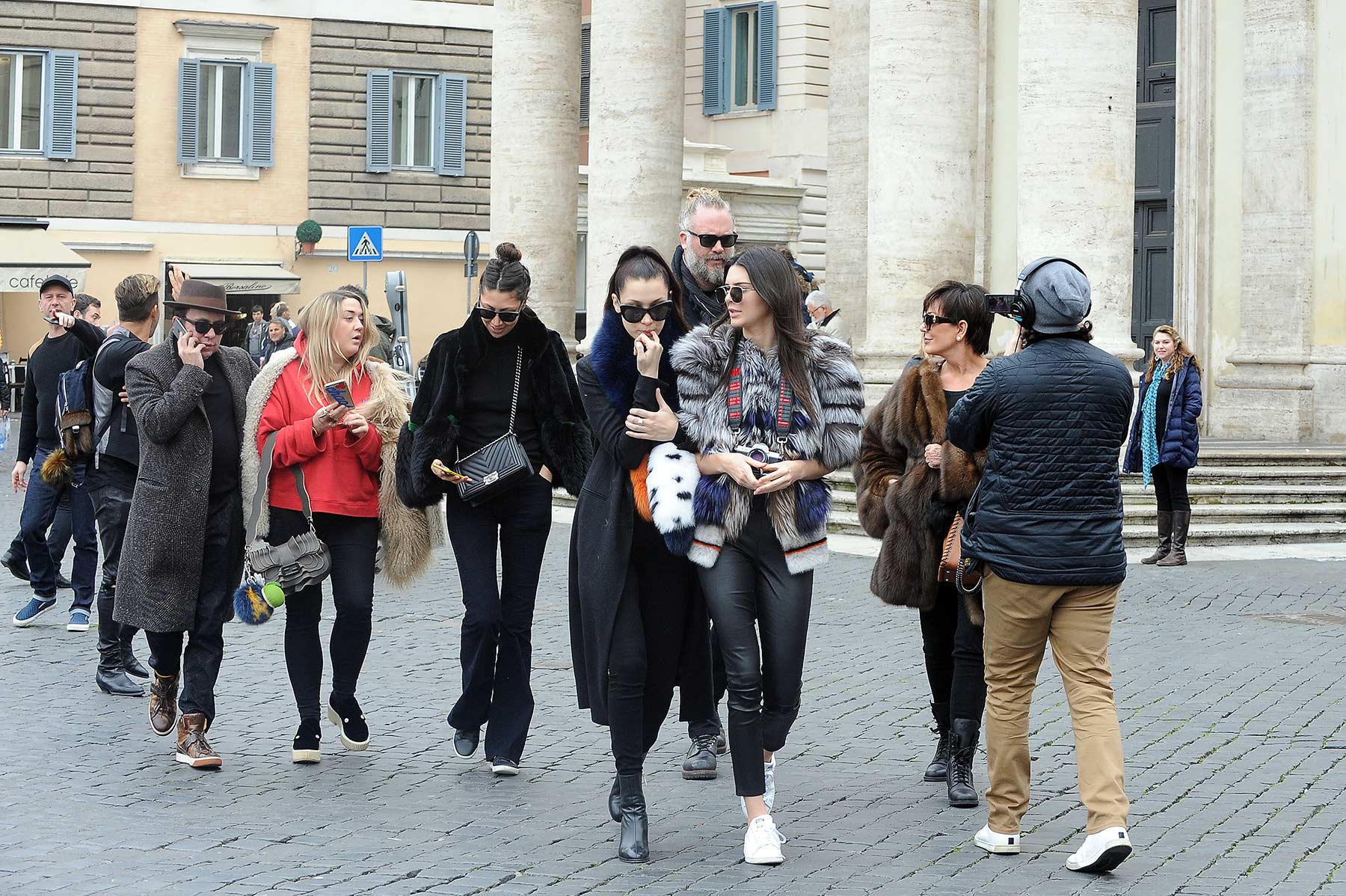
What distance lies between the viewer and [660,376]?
243 inches

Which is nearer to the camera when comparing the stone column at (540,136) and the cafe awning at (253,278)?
the stone column at (540,136)

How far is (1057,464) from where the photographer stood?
19.3ft

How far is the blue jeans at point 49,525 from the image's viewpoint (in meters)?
10.9

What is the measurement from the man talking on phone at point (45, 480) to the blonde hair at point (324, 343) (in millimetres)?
3398

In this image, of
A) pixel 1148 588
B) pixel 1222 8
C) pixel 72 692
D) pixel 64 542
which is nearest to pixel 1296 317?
pixel 1222 8

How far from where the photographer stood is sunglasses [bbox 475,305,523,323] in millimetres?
7176

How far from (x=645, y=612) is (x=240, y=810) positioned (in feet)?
5.22

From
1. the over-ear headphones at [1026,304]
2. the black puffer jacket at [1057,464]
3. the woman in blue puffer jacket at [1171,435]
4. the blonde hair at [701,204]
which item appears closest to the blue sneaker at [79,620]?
the blonde hair at [701,204]

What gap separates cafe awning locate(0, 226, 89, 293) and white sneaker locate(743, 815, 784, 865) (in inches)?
1013

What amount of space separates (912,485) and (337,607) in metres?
2.27

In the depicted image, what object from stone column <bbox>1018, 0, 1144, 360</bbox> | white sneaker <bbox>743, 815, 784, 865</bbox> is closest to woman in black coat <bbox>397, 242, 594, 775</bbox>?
white sneaker <bbox>743, 815, 784, 865</bbox>

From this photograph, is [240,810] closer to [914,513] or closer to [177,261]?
[914,513]

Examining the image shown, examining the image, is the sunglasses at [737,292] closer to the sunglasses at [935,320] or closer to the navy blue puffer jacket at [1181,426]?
the sunglasses at [935,320]

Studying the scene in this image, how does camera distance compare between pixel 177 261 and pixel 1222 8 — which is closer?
pixel 1222 8
